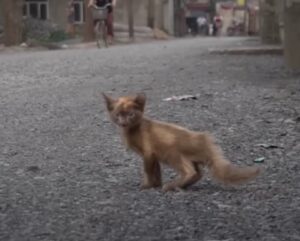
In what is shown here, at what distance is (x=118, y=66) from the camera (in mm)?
15781

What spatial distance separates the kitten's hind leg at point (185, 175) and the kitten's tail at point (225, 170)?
11cm

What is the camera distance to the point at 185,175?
16.3 ft

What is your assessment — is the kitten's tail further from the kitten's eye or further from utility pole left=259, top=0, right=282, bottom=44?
utility pole left=259, top=0, right=282, bottom=44

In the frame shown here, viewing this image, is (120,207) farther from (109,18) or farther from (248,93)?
(109,18)

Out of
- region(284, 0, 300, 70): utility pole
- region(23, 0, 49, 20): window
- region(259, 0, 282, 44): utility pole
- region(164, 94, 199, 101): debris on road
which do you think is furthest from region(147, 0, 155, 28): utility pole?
region(164, 94, 199, 101): debris on road

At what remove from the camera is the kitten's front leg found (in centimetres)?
504

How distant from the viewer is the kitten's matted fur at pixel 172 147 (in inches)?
194

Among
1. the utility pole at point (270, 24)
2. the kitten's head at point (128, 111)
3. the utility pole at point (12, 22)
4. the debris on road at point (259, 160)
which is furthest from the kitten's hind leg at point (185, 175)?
the utility pole at point (12, 22)

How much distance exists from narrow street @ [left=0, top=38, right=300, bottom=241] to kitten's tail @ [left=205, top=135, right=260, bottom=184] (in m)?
0.10

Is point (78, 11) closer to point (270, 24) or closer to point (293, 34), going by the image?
point (270, 24)

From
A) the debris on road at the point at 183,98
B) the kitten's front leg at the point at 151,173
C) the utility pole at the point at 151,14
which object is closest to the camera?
the kitten's front leg at the point at 151,173

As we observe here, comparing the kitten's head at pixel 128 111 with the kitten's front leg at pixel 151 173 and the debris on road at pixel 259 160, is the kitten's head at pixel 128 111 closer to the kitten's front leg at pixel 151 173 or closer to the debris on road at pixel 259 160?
the kitten's front leg at pixel 151 173

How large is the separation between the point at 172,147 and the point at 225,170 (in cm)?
35

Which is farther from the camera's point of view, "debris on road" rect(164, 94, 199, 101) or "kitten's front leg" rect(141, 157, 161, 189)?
"debris on road" rect(164, 94, 199, 101)
